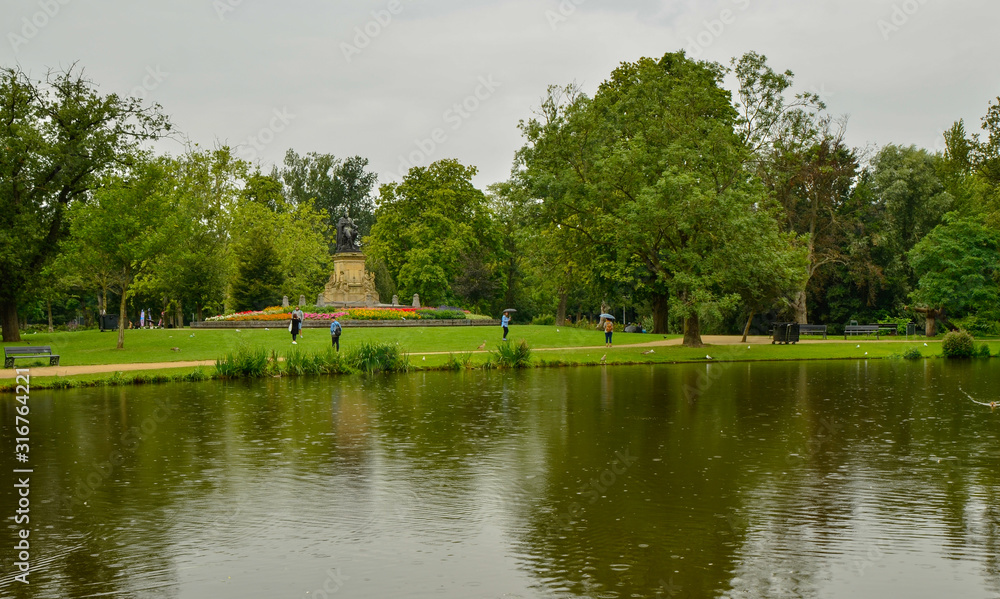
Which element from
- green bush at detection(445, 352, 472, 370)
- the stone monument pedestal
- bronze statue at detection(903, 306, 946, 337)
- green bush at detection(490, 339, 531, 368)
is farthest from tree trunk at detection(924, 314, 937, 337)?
the stone monument pedestal

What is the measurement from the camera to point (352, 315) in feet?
149

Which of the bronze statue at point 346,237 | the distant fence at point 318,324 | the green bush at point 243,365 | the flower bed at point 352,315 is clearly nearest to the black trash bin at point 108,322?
the distant fence at point 318,324

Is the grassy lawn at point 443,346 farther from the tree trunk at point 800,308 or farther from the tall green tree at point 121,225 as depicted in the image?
the tree trunk at point 800,308

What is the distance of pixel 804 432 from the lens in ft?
51.5

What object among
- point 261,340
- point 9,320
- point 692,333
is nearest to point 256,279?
point 9,320

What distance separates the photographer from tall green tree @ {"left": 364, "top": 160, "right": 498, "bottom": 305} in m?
64.8

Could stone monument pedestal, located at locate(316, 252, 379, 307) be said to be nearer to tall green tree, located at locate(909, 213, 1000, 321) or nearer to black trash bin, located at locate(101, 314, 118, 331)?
Answer: black trash bin, located at locate(101, 314, 118, 331)

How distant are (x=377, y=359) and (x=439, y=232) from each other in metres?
37.6

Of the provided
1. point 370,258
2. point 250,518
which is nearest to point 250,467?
point 250,518

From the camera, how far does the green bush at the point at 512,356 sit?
30844 millimetres

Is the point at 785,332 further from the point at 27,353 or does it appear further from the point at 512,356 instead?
the point at 27,353

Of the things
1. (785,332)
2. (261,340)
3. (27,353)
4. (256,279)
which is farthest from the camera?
(256,279)

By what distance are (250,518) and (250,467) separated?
3.05 metres

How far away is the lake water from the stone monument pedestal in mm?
34947
